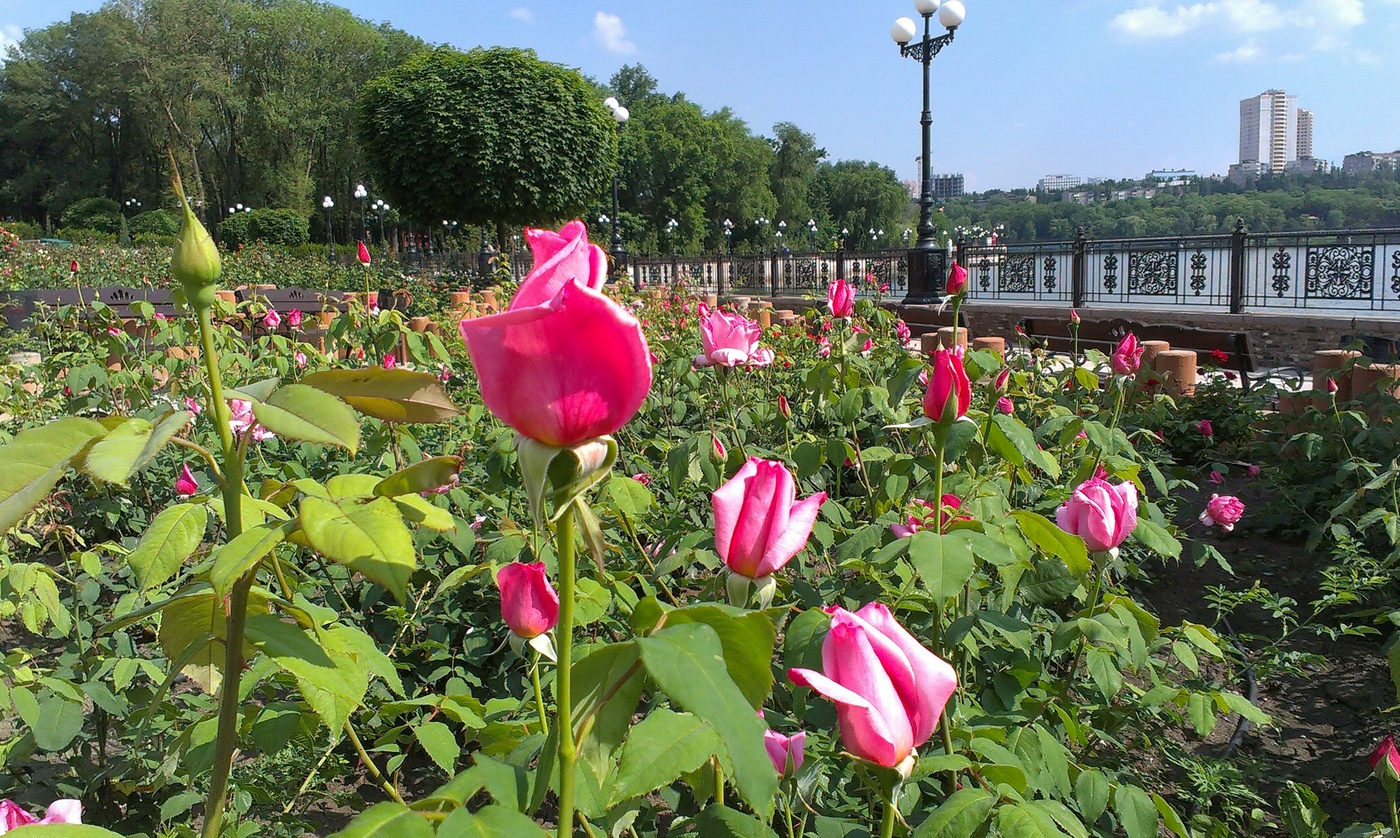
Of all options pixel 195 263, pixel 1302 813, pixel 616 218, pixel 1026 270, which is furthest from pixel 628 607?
pixel 616 218

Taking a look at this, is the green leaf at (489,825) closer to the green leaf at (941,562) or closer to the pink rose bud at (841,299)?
the green leaf at (941,562)

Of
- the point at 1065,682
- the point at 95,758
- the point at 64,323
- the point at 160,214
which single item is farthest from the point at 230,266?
the point at 160,214

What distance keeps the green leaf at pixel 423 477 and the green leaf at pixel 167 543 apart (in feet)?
0.63

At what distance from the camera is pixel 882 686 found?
2.19 feet

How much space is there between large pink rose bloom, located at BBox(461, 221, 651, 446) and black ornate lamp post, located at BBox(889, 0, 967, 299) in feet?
44.5

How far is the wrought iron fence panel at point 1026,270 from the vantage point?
614 inches

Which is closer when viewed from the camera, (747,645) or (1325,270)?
(747,645)

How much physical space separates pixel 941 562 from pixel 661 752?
0.51m

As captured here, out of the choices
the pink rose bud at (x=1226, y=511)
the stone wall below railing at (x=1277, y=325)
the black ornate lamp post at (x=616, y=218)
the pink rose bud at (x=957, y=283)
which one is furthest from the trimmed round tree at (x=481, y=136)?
the pink rose bud at (x=957, y=283)

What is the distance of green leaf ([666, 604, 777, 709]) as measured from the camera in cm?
50

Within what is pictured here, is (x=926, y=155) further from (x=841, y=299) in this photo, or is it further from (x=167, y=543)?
Answer: (x=167, y=543)

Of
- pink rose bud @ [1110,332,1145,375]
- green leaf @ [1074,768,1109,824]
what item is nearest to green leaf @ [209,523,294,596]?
green leaf @ [1074,768,1109,824]

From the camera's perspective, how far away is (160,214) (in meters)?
45.7

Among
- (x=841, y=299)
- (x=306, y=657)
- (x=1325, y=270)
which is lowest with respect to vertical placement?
(x=306, y=657)
